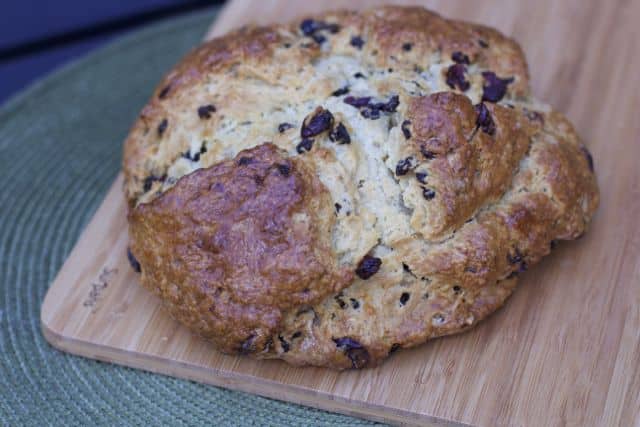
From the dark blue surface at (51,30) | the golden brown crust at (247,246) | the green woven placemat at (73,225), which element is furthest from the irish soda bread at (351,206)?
the dark blue surface at (51,30)

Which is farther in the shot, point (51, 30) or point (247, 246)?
point (51, 30)

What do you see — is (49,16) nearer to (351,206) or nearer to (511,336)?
(351,206)

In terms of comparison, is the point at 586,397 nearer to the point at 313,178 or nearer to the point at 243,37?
the point at 313,178

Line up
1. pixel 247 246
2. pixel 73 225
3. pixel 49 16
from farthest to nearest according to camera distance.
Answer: pixel 49 16 → pixel 73 225 → pixel 247 246

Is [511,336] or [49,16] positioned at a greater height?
[511,336]

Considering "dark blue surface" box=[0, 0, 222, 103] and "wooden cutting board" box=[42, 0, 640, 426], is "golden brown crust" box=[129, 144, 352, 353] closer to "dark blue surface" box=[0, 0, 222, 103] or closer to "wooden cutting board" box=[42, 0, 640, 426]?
"wooden cutting board" box=[42, 0, 640, 426]

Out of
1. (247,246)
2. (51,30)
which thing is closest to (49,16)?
(51,30)
